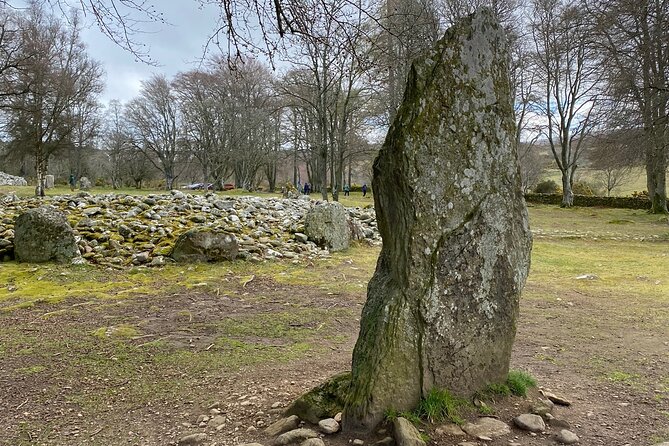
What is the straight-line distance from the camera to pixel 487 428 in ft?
8.75

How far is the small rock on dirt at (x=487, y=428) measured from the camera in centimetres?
261

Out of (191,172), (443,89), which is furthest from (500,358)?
(191,172)

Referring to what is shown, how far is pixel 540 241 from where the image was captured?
1362cm

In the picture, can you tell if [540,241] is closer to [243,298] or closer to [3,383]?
[243,298]

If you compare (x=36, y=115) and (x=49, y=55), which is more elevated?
(x=49, y=55)

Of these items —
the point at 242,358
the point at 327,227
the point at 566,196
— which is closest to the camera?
the point at 242,358

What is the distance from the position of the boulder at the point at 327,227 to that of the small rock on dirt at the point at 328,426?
27.1ft

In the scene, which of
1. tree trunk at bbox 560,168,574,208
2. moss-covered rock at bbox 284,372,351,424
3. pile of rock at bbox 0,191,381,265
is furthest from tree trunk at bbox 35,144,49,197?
tree trunk at bbox 560,168,574,208

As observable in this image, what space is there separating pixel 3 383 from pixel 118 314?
2138mm

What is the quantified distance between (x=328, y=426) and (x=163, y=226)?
8.84 metres

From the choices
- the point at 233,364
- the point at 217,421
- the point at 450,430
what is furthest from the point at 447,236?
the point at 233,364

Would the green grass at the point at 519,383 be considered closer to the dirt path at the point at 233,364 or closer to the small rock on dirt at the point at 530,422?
the dirt path at the point at 233,364

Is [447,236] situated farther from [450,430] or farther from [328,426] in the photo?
[328,426]

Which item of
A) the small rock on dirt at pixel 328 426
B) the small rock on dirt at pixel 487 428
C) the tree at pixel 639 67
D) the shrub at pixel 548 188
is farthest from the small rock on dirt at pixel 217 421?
the shrub at pixel 548 188
